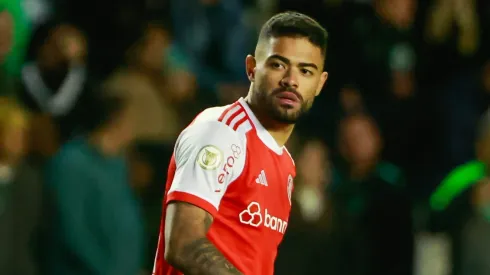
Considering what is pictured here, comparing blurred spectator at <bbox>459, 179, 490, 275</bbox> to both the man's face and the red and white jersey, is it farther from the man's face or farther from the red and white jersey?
the man's face

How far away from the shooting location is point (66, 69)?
7.81 m

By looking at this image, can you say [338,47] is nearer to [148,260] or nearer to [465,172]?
[465,172]

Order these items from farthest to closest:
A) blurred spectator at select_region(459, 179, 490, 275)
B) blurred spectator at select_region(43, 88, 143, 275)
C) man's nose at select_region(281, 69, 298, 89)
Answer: blurred spectator at select_region(459, 179, 490, 275), blurred spectator at select_region(43, 88, 143, 275), man's nose at select_region(281, 69, 298, 89)

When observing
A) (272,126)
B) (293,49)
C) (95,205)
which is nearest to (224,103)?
(95,205)

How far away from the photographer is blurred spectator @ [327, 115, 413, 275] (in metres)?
7.09

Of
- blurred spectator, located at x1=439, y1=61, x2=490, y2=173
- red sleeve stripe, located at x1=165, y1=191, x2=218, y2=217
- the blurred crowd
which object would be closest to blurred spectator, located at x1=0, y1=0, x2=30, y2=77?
the blurred crowd

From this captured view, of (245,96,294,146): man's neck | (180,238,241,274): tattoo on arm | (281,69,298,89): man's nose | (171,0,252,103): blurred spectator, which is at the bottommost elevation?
(180,238,241,274): tattoo on arm

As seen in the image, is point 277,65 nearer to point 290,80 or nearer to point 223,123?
point 290,80

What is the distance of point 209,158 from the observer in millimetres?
3670

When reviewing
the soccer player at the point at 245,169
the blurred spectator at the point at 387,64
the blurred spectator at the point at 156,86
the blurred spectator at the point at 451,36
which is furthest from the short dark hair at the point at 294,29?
the blurred spectator at the point at 451,36

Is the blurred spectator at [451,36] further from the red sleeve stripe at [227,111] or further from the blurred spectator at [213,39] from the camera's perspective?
the red sleeve stripe at [227,111]

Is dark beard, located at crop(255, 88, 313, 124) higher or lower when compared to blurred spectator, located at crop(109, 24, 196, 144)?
lower

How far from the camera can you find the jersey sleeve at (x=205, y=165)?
3.65 meters

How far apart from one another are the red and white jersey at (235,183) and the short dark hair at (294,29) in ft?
1.02
